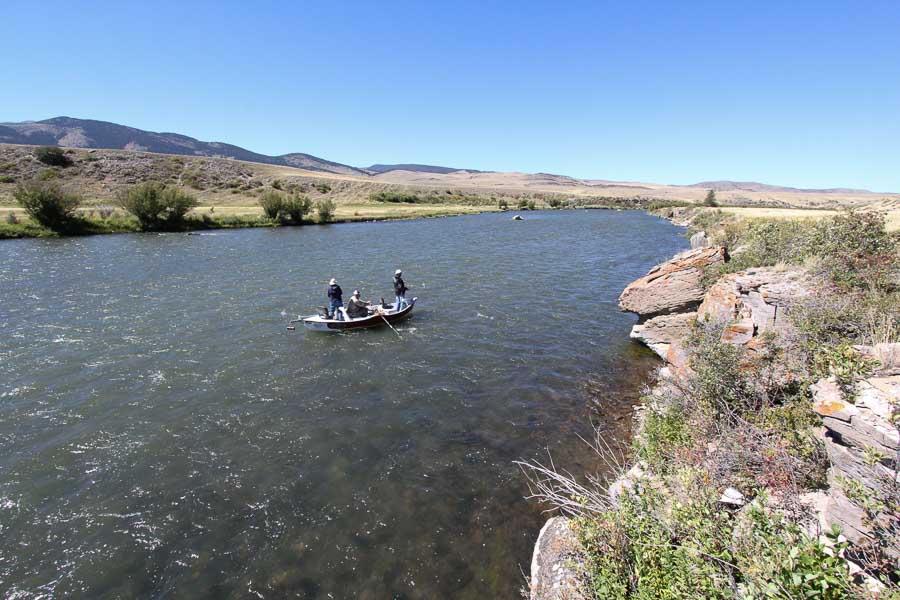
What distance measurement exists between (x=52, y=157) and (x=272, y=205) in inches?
2483

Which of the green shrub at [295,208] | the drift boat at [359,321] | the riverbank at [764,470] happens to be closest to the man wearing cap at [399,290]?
the drift boat at [359,321]

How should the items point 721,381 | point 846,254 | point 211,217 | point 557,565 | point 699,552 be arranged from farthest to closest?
1. point 211,217
2. point 846,254
3. point 721,381
4. point 557,565
5. point 699,552

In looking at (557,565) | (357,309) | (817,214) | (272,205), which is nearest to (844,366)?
(557,565)

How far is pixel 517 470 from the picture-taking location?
955 cm

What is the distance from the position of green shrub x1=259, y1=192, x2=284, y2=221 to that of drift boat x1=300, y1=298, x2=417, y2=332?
1886 inches

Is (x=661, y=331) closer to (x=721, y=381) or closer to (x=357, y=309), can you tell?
(x=721, y=381)

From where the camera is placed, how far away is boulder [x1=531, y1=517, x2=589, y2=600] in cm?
556

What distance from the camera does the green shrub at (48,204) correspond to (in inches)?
1770

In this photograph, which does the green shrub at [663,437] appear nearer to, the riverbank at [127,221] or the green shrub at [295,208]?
the riverbank at [127,221]

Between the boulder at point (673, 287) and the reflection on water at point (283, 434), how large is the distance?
1852mm

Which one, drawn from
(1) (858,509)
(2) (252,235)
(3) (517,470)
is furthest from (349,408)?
(2) (252,235)

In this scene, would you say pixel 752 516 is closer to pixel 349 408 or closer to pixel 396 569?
pixel 396 569

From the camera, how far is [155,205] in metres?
52.5

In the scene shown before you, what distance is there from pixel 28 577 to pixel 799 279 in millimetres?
19019
